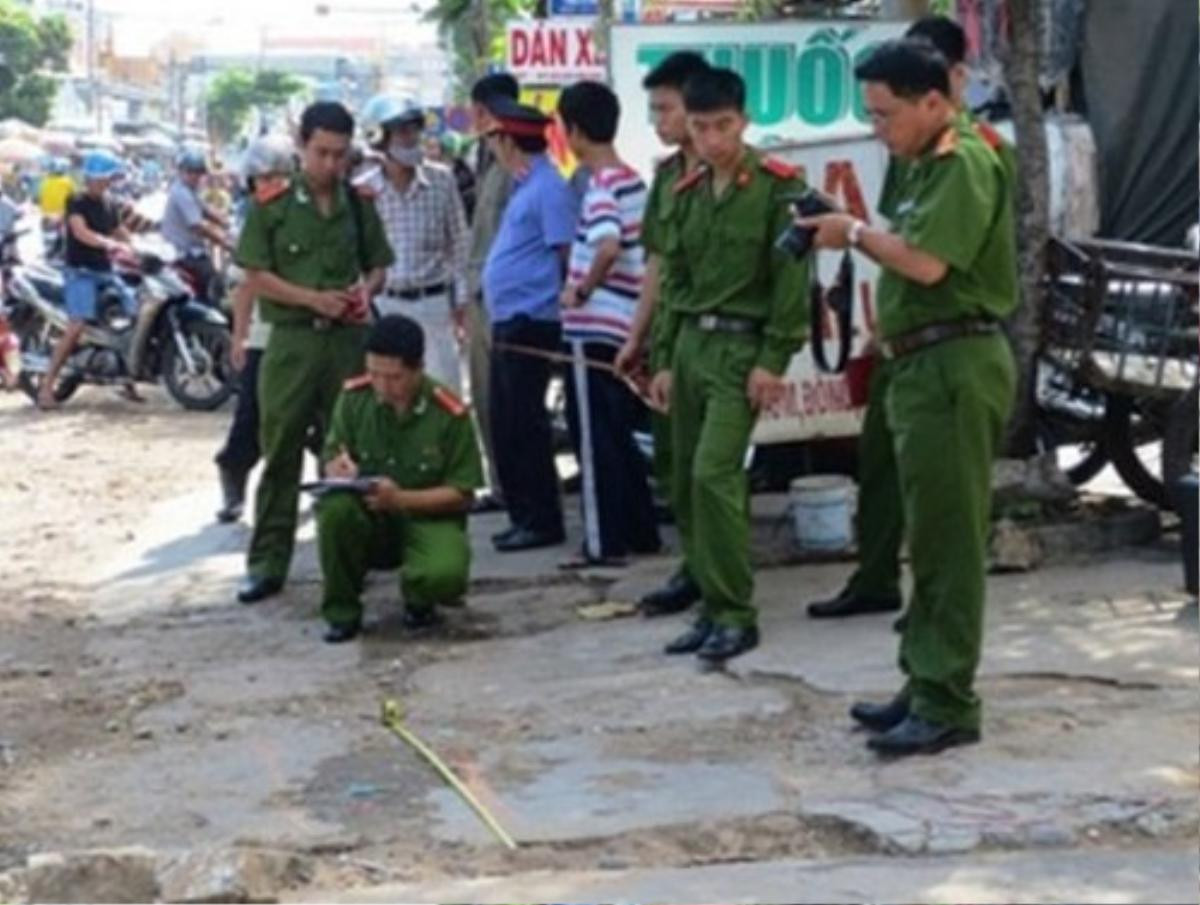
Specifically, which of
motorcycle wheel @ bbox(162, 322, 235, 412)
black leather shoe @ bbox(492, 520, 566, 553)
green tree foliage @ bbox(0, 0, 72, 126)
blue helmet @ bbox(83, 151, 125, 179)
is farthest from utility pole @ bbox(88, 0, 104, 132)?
black leather shoe @ bbox(492, 520, 566, 553)

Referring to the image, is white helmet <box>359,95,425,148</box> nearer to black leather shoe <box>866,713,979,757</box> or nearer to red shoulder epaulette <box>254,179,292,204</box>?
red shoulder epaulette <box>254,179,292,204</box>

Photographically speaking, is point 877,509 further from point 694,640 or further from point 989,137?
point 989,137

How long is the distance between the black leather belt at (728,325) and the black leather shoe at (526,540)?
96.8 inches

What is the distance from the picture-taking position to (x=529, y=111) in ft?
30.7

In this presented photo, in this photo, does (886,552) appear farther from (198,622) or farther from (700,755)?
(198,622)

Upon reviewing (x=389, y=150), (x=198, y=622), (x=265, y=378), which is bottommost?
(x=198, y=622)

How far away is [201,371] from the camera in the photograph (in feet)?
51.2

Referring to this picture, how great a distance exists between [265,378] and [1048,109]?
13.7 feet

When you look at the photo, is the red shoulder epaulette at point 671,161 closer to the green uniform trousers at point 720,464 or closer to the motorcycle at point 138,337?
the green uniform trousers at point 720,464

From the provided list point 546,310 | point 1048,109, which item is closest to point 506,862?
point 546,310

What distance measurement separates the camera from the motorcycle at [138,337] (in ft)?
50.6

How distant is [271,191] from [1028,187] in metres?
2.81

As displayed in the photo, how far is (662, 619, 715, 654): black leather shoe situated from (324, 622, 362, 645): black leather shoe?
1201 mm

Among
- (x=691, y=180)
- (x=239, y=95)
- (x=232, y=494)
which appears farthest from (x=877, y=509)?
(x=239, y=95)
